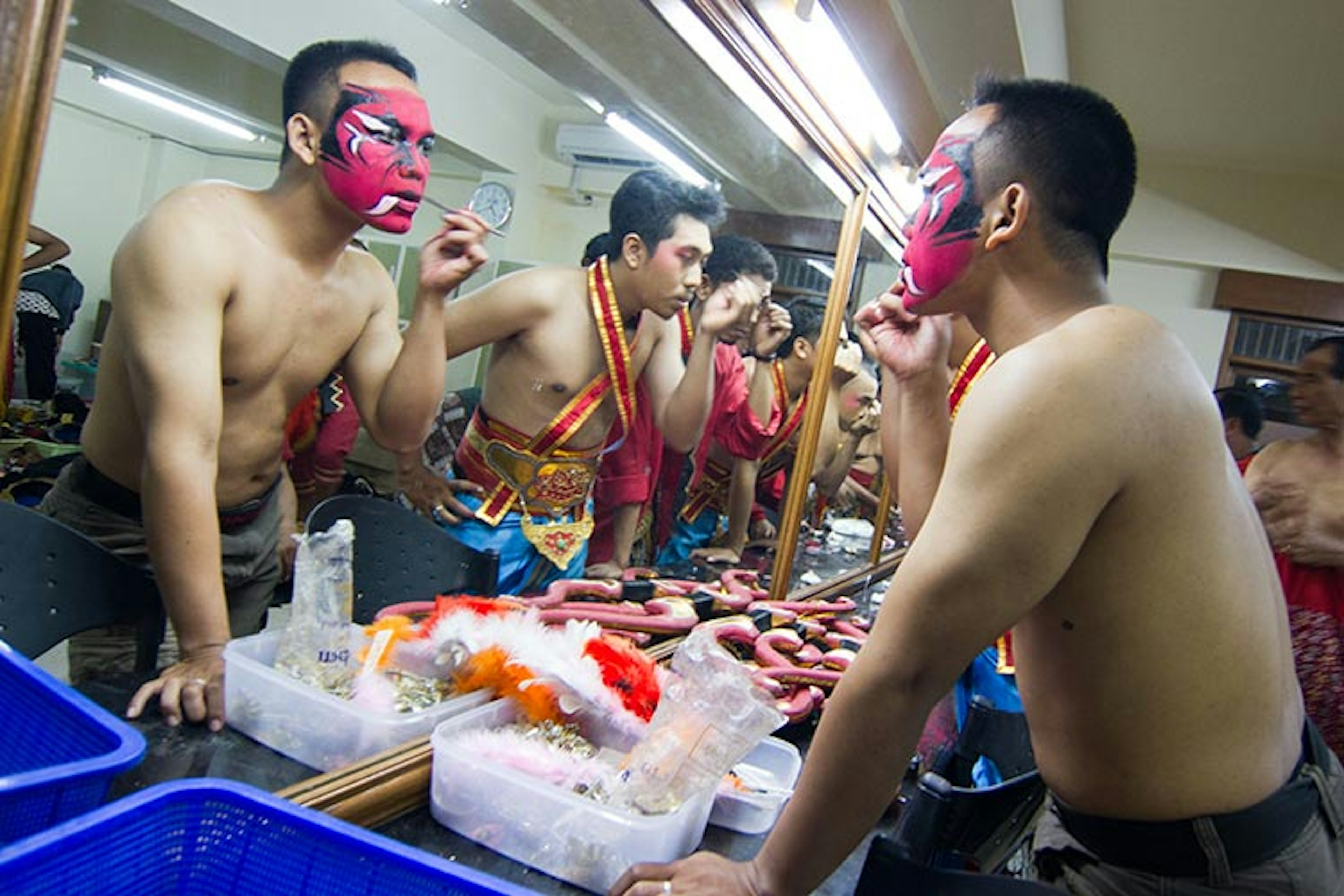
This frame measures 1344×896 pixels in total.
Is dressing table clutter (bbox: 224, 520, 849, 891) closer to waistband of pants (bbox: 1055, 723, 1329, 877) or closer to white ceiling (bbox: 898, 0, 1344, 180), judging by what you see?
waistband of pants (bbox: 1055, 723, 1329, 877)

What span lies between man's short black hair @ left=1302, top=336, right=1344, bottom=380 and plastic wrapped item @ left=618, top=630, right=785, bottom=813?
230 centimetres

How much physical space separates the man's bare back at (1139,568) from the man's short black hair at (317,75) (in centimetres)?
75

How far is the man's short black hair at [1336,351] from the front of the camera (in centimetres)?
243

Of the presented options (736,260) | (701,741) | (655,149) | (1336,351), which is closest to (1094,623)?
(701,741)

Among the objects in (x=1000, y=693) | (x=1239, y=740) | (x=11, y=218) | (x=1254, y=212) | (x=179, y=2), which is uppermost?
(x=1254, y=212)

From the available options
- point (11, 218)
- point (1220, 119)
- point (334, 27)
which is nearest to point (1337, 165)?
point (1220, 119)

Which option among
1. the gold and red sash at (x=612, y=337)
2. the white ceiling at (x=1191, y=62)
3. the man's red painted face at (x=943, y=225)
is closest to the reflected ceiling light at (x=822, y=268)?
the white ceiling at (x=1191, y=62)

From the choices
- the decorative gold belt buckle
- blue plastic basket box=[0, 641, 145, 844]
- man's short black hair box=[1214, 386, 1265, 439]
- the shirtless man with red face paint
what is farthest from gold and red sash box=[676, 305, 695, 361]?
man's short black hair box=[1214, 386, 1265, 439]

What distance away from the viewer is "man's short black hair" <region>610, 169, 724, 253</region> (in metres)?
1.55

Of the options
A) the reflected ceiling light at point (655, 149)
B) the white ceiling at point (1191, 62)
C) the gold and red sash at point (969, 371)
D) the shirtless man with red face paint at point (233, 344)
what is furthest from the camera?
the white ceiling at point (1191, 62)

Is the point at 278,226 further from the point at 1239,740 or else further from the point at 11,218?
the point at 1239,740

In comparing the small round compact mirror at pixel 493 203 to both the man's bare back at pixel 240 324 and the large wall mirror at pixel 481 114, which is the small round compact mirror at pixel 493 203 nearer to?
the large wall mirror at pixel 481 114

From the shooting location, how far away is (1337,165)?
4.88 m

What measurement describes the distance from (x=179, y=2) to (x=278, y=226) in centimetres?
23
